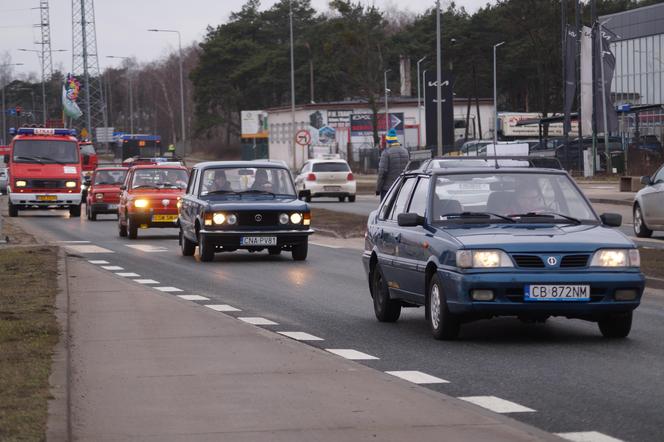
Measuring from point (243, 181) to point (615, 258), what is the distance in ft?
45.4

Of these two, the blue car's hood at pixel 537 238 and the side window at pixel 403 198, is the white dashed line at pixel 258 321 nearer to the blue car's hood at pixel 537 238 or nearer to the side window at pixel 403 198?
the side window at pixel 403 198

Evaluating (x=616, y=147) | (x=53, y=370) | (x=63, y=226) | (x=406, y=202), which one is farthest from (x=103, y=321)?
(x=616, y=147)

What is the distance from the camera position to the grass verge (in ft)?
26.7

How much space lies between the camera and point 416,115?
122 meters

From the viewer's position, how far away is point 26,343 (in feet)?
40.3

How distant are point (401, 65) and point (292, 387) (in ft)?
427

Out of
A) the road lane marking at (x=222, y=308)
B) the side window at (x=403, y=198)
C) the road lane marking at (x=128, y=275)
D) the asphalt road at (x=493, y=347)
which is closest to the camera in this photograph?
the asphalt road at (x=493, y=347)

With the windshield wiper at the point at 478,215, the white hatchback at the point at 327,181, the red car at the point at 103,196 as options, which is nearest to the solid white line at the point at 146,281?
the windshield wiper at the point at 478,215

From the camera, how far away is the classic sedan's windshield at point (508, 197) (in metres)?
13.6

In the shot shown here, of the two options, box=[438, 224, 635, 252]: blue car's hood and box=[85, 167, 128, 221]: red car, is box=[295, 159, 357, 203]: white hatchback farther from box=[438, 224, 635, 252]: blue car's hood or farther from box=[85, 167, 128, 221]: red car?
box=[438, 224, 635, 252]: blue car's hood

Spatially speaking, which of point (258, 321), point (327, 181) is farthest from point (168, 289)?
point (327, 181)

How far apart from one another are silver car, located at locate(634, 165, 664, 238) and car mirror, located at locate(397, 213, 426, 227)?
52.1 feet

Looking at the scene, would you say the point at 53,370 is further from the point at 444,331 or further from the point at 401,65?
the point at 401,65

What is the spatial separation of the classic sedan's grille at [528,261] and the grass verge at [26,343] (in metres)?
3.73
